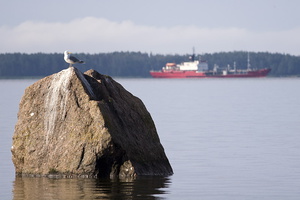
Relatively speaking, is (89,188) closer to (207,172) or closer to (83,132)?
(83,132)

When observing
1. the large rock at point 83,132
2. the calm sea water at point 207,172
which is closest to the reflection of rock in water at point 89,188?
the calm sea water at point 207,172

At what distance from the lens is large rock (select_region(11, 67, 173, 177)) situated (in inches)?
612

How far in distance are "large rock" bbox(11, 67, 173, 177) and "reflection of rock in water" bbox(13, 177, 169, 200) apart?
0.34 meters

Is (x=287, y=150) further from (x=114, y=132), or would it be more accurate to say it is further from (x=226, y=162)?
(x=114, y=132)

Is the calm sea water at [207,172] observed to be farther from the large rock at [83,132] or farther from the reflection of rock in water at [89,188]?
the large rock at [83,132]

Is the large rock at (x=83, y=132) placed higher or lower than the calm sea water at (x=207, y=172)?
higher

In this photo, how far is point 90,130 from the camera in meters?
15.5

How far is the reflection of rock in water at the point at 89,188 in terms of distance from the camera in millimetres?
14086

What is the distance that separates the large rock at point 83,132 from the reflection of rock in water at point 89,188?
13.5 inches

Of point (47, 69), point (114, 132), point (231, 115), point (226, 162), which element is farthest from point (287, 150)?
point (47, 69)

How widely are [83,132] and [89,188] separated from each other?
1291 millimetres

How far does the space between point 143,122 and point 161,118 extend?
20407mm

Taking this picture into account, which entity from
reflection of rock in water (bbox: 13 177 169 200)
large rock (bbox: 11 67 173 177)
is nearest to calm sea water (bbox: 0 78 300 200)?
reflection of rock in water (bbox: 13 177 169 200)

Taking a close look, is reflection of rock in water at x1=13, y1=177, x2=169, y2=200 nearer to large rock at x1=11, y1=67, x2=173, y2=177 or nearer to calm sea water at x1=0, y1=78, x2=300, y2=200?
calm sea water at x1=0, y1=78, x2=300, y2=200
